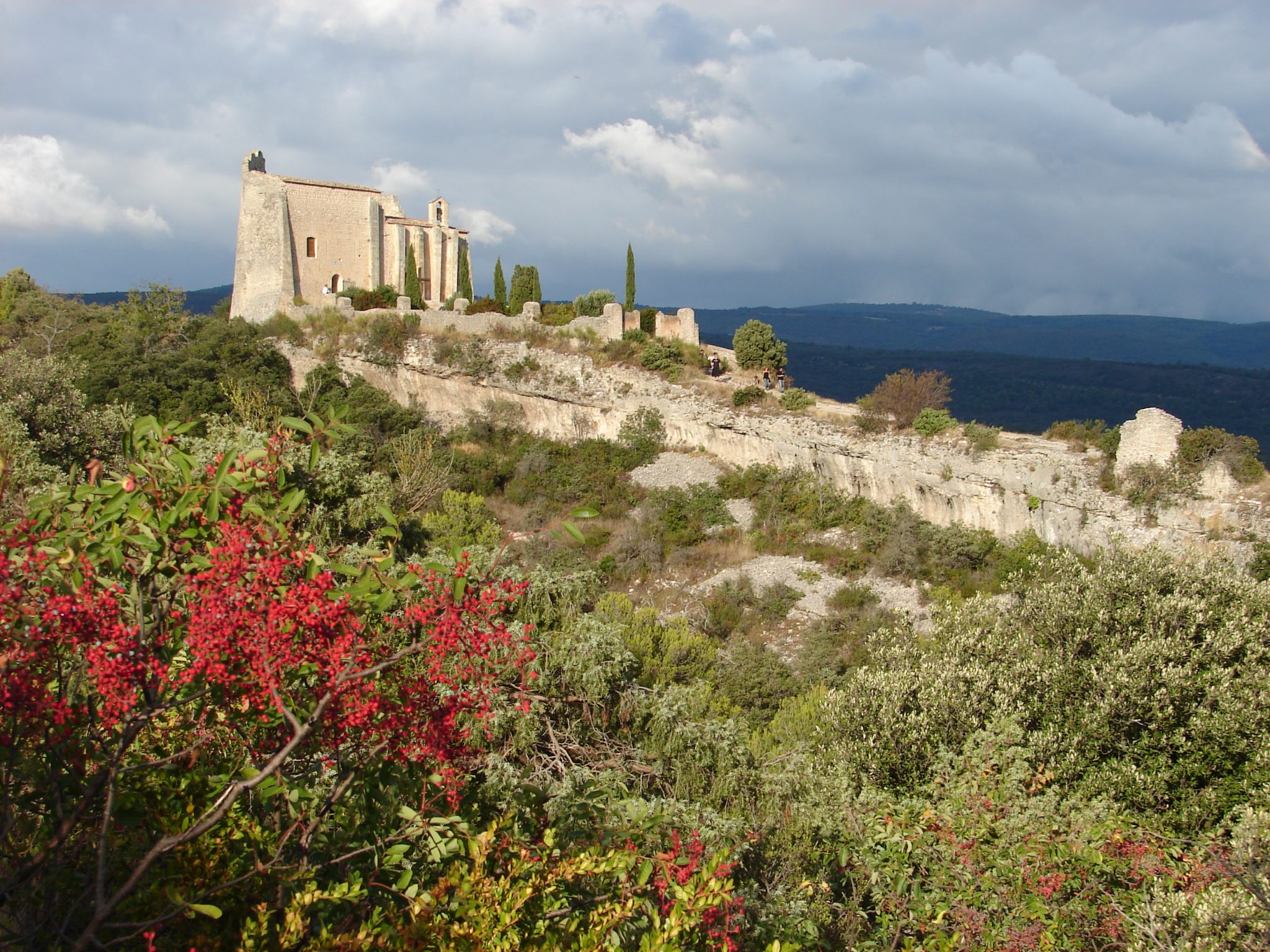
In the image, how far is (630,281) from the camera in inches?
1244

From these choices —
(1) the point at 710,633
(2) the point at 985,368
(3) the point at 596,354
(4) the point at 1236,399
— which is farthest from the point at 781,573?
(2) the point at 985,368

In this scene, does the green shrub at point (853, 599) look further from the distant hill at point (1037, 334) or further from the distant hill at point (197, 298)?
the distant hill at point (1037, 334)

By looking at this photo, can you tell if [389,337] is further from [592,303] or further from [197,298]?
[197,298]

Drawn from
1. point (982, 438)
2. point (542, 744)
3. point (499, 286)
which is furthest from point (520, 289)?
point (542, 744)

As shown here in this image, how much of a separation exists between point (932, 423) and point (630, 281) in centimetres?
1373

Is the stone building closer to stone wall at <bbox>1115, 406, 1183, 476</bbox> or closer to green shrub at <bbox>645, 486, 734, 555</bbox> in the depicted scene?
green shrub at <bbox>645, 486, 734, 555</bbox>

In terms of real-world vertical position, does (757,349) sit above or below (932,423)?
above

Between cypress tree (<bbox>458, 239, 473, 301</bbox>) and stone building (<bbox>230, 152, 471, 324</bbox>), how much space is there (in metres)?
0.19

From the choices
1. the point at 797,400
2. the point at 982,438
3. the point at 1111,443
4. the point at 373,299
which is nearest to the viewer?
the point at 1111,443

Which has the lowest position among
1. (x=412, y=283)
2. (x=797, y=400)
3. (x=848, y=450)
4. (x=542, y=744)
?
(x=542, y=744)

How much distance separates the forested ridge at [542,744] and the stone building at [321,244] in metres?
15.3

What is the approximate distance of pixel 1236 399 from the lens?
206 feet

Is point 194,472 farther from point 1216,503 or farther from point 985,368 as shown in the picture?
point 985,368

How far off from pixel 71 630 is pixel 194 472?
2.84 feet
